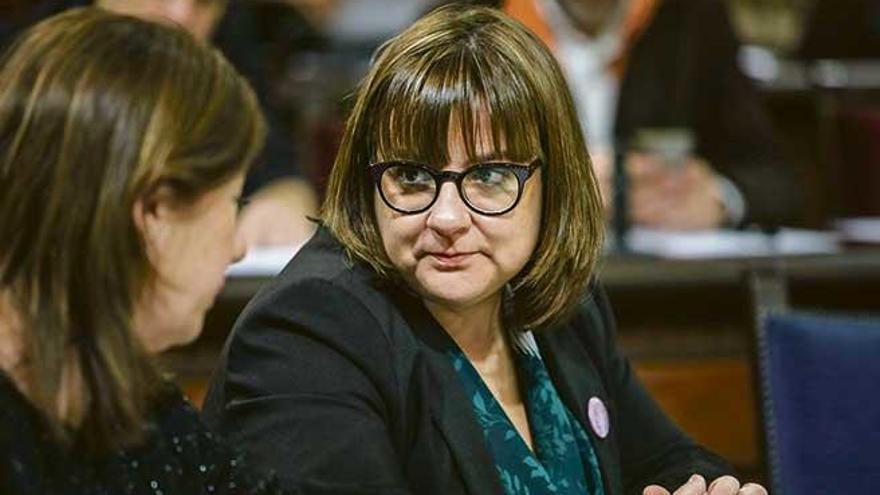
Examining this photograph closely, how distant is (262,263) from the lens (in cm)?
302

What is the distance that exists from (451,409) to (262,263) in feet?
4.60

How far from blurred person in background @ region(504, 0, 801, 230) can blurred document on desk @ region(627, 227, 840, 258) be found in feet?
0.63

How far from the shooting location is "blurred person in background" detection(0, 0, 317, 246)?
3072 mm

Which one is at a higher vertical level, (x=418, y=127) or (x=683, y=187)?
(x=418, y=127)

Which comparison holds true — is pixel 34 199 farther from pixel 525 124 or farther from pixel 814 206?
pixel 814 206

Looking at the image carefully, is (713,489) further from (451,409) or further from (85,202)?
(85,202)

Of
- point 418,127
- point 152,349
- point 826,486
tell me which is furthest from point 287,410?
point 826,486

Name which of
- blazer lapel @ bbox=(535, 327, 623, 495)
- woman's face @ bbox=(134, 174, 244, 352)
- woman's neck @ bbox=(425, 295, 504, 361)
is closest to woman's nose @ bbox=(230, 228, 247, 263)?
woman's face @ bbox=(134, 174, 244, 352)

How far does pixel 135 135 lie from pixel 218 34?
2292 mm

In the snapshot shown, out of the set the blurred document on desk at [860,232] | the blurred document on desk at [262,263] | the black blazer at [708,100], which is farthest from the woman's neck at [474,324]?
the black blazer at [708,100]

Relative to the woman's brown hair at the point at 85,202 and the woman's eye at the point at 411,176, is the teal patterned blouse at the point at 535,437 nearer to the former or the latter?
the woman's eye at the point at 411,176

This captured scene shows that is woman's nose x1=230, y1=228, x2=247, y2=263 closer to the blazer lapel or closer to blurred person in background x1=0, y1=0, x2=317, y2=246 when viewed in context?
the blazer lapel

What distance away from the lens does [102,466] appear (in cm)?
137

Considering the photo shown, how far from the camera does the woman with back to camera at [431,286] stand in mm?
1585
